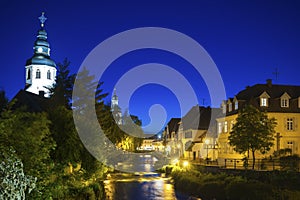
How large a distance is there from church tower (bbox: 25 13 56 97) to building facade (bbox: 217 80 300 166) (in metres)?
53.4

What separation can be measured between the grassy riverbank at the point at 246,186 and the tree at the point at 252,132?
3677 millimetres

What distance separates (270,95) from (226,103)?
6675 mm

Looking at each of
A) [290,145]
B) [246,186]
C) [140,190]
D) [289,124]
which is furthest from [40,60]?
[246,186]

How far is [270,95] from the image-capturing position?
43.6 meters

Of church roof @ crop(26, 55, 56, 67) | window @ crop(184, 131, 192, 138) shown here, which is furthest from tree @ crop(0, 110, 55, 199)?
church roof @ crop(26, 55, 56, 67)

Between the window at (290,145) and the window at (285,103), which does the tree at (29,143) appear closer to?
the window at (290,145)

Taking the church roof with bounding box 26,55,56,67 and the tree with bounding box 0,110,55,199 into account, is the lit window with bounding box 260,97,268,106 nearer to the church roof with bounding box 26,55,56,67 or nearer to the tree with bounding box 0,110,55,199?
the tree with bounding box 0,110,55,199

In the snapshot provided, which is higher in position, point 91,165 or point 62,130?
point 62,130

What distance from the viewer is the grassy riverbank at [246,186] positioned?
959 inches

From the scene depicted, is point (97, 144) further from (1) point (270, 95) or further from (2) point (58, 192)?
(1) point (270, 95)

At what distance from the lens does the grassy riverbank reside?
2436cm

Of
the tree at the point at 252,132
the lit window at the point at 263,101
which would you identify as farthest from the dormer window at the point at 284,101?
the tree at the point at 252,132

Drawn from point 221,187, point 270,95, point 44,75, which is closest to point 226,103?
point 270,95

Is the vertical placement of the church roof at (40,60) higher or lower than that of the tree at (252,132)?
higher
